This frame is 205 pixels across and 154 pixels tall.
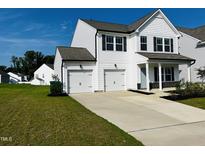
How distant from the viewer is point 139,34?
2127cm

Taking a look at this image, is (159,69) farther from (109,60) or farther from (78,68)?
(78,68)

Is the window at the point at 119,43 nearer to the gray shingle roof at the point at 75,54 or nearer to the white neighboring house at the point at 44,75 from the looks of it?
the gray shingle roof at the point at 75,54

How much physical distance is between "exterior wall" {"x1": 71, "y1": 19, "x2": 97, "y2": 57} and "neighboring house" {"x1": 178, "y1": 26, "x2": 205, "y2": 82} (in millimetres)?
12301

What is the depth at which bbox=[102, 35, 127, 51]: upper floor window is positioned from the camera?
67.1 ft

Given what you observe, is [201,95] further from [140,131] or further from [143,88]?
[140,131]

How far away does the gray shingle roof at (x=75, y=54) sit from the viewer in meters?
19.3

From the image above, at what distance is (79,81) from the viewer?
64.5 ft

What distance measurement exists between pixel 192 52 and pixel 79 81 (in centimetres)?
1629

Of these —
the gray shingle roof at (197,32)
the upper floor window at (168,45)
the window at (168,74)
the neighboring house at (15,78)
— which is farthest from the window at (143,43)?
the neighboring house at (15,78)

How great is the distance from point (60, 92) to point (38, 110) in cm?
690

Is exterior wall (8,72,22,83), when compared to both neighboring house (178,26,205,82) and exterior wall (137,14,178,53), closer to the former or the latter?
neighboring house (178,26,205,82)

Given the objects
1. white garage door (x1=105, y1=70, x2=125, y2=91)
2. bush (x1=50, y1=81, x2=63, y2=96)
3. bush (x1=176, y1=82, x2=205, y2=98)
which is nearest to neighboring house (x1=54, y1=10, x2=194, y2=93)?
white garage door (x1=105, y1=70, x2=125, y2=91)

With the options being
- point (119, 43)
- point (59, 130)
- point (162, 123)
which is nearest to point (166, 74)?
point (119, 43)

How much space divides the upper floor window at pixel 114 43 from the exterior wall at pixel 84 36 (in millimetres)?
1104
